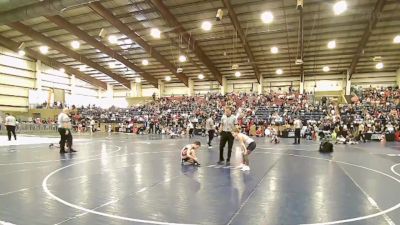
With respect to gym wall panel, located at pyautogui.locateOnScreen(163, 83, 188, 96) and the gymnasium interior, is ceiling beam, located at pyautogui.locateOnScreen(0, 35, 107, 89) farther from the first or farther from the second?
gym wall panel, located at pyautogui.locateOnScreen(163, 83, 188, 96)

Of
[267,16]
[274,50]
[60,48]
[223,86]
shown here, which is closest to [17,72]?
[60,48]

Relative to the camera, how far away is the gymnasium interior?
4934 millimetres

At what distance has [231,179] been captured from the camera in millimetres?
6879

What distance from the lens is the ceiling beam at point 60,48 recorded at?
30700 mm

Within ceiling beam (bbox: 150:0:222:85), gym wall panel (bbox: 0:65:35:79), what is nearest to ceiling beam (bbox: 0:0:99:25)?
ceiling beam (bbox: 150:0:222:85)

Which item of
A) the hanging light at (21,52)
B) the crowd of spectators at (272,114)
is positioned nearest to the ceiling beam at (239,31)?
the crowd of spectators at (272,114)

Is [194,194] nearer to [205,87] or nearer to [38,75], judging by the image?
[205,87]

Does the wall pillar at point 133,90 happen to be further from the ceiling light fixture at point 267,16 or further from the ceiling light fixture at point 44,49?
the ceiling light fixture at point 267,16

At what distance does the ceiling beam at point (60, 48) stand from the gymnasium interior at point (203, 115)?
162 millimetres

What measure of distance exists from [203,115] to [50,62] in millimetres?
23312

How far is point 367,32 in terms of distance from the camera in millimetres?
26594

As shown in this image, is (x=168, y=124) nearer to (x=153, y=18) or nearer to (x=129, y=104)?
(x=153, y=18)

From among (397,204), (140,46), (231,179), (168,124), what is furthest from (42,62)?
(397,204)

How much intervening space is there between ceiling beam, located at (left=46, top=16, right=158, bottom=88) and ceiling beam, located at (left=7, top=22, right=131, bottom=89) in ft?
14.2
